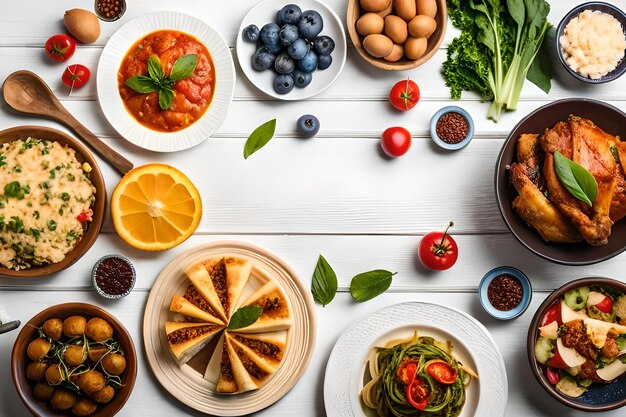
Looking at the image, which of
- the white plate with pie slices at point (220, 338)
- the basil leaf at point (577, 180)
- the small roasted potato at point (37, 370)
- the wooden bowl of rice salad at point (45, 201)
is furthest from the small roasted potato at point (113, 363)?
the basil leaf at point (577, 180)

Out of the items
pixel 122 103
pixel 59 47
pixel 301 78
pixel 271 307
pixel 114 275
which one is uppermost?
pixel 59 47

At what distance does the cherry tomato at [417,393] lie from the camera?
→ 294 centimetres

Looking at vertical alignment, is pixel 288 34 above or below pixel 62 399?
above

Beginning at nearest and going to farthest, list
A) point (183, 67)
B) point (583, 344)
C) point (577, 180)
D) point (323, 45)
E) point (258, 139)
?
1. point (577, 180)
2. point (583, 344)
3. point (183, 67)
4. point (323, 45)
5. point (258, 139)

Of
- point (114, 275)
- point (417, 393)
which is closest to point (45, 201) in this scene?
point (114, 275)

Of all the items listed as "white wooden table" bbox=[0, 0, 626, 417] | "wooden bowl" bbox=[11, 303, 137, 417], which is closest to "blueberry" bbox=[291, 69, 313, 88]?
"white wooden table" bbox=[0, 0, 626, 417]

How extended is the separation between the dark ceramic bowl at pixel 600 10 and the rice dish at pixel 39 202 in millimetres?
2415

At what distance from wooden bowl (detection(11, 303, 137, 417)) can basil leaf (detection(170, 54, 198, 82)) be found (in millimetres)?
1181

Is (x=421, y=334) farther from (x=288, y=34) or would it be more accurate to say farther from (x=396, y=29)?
(x=288, y=34)

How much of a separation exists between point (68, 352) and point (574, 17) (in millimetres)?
2941

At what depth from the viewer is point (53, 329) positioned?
3.07 meters

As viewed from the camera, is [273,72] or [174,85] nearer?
[174,85]

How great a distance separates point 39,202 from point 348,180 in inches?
59.5

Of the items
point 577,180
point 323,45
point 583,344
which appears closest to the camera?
point 577,180
